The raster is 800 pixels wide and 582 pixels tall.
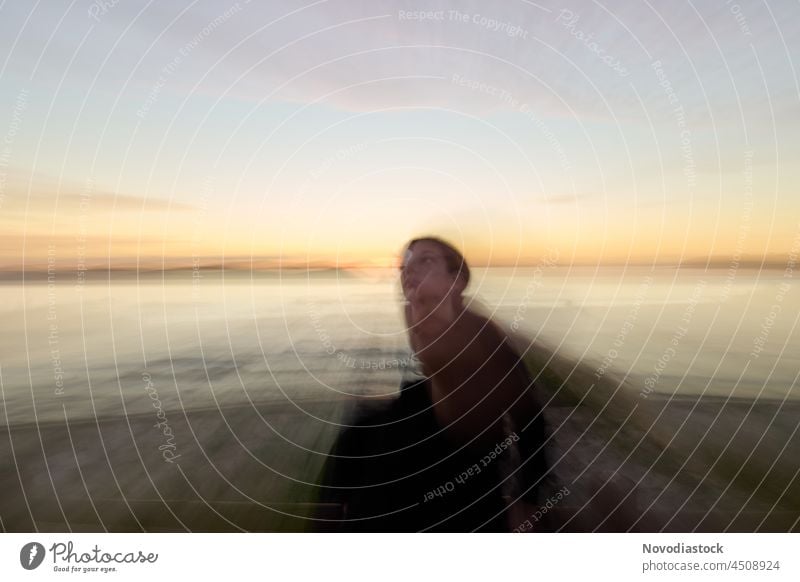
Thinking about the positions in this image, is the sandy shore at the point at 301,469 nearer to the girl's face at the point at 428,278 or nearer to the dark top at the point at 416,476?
the dark top at the point at 416,476

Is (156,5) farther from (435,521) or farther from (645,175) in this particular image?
(435,521)

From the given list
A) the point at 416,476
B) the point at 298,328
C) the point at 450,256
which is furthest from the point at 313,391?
the point at 450,256

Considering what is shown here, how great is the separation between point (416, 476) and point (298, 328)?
503 millimetres

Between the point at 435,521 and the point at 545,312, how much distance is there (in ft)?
2.05

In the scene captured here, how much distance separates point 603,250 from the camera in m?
1.39

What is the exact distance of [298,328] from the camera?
4.63ft

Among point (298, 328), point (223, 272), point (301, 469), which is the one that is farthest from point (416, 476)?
point (223, 272)

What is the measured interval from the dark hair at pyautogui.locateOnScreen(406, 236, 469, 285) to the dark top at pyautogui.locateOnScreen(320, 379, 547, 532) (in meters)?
0.31
